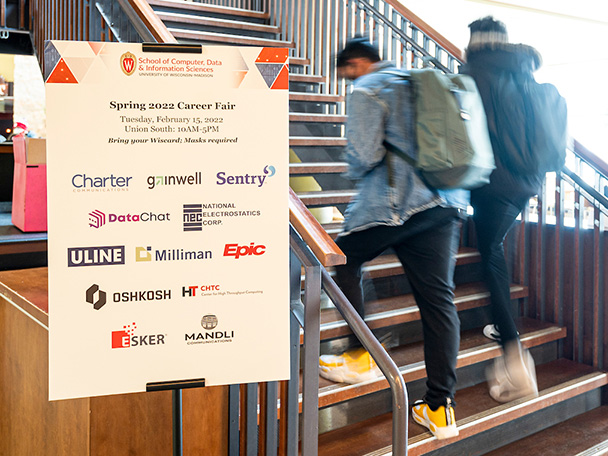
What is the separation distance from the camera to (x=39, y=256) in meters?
2.78

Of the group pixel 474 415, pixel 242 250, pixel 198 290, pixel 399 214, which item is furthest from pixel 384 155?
pixel 474 415

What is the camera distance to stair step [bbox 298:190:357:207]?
126 inches

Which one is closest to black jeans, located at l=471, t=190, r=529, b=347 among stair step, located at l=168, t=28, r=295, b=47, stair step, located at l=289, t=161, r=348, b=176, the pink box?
stair step, located at l=289, t=161, r=348, b=176

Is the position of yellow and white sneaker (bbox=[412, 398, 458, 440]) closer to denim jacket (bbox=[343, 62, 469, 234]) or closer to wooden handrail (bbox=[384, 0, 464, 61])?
denim jacket (bbox=[343, 62, 469, 234])

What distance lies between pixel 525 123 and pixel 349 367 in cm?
123

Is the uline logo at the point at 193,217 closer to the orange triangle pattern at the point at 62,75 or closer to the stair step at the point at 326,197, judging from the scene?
the orange triangle pattern at the point at 62,75

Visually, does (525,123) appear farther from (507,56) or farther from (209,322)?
(209,322)

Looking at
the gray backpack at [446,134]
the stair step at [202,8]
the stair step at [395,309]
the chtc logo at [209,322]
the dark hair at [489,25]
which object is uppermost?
the stair step at [202,8]

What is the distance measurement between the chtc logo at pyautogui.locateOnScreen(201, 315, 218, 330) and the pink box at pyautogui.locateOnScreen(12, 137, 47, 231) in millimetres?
1688

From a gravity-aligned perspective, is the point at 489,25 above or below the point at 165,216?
above

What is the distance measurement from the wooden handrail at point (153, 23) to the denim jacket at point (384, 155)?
66 centimetres

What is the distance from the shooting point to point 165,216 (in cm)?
139

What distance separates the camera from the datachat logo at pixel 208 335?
1.42 metres

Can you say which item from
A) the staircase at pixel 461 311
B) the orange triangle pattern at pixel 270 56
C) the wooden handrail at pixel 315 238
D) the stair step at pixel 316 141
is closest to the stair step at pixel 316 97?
the staircase at pixel 461 311
